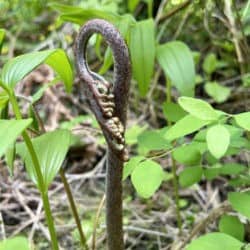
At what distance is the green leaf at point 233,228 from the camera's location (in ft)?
2.97

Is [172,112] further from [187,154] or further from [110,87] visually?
[110,87]

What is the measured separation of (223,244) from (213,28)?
1171 mm

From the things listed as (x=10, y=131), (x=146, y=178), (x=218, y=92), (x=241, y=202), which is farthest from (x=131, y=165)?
(x=218, y=92)

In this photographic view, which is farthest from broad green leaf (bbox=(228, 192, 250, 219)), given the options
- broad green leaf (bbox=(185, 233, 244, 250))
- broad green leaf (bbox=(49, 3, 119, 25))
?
broad green leaf (bbox=(49, 3, 119, 25))

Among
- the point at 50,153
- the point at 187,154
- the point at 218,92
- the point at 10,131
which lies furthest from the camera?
the point at 218,92

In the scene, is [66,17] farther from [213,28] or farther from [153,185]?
[213,28]

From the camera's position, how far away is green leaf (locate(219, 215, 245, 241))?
90 centimetres

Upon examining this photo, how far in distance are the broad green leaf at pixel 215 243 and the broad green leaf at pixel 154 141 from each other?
10.7 inches

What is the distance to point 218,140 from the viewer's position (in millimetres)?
641

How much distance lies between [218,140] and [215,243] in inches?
6.2

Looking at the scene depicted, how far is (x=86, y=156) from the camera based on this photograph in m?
1.83

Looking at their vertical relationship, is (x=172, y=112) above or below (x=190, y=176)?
above

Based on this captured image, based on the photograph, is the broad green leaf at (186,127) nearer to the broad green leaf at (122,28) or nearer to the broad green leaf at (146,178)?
the broad green leaf at (146,178)

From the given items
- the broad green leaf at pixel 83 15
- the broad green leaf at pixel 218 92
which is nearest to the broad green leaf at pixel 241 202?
the broad green leaf at pixel 83 15
